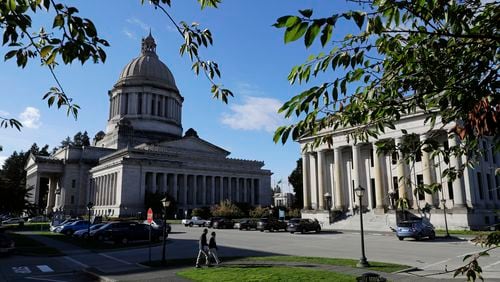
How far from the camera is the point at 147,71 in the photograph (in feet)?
374

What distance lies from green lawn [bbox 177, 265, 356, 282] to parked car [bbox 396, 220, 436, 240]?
18399 mm

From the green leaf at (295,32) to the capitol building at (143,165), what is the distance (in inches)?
3268

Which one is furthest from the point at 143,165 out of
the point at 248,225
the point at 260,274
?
the point at 260,274

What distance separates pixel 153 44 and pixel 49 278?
11694 centimetres

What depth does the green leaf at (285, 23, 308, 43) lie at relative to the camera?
9.29 ft

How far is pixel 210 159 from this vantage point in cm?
9788

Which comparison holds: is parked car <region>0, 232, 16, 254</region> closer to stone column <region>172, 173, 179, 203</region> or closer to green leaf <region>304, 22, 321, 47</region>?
green leaf <region>304, 22, 321, 47</region>

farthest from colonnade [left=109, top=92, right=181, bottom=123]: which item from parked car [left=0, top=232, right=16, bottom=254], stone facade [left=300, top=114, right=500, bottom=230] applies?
parked car [left=0, top=232, right=16, bottom=254]

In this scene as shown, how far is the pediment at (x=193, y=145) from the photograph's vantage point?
313 ft

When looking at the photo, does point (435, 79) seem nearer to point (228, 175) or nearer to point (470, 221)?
point (470, 221)

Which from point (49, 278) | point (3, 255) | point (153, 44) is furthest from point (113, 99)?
point (49, 278)

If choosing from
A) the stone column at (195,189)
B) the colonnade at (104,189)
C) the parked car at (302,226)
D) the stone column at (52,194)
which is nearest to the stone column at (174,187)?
the stone column at (195,189)

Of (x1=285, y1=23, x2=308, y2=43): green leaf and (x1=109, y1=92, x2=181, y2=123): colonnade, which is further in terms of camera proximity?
(x1=109, y1=92, x2=181, y2=123): colonnade

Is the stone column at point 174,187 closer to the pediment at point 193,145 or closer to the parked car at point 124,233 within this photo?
the pediment at point 193,145
